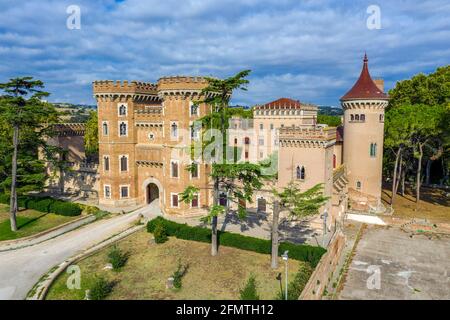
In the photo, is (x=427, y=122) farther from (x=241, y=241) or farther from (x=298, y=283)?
(x=298, y=283)

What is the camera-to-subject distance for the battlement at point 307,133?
29.5 metres

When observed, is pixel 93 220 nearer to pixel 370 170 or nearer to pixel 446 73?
pixel 370 170

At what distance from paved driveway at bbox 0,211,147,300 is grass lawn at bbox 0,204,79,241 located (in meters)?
2.75

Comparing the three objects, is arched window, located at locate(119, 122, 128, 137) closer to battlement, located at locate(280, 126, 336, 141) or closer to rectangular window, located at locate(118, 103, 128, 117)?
rectangular window, located at locate(118, 103, 128, 117)

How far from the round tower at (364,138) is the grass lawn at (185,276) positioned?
17.6 m

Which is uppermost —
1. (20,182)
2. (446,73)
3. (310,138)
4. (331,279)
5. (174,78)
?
(446,73)

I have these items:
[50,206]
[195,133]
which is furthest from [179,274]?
[50,206]

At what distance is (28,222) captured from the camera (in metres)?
→ 33.8

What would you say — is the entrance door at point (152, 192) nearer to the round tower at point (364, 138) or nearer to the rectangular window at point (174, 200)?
the rectangular window at point (174, 200)

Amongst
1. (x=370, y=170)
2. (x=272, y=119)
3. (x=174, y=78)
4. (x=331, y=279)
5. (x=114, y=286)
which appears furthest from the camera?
(x=272, y=119)

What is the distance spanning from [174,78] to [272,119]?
28.5m

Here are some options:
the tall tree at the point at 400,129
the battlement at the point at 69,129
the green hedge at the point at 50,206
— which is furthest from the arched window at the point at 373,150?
the battlement at the point at 69,129

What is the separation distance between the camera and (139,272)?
23.4 metres
